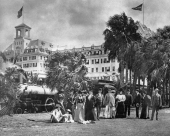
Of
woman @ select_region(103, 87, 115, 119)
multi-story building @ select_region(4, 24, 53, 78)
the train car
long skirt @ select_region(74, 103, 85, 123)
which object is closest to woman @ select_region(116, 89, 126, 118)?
woman @ select_region(103, 87, 115, 119)

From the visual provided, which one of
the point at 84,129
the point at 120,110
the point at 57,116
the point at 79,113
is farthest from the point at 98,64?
the point at 84,129

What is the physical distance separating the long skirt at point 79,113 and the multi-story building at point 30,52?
86.4 metres

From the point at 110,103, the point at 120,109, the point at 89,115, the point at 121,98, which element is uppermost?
the point at 121,98

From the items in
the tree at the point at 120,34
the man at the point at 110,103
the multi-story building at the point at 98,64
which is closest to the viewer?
the man at the point at 110,103

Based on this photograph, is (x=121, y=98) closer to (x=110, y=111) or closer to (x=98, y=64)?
(x=110, y=111)

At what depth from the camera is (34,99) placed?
32938 mm

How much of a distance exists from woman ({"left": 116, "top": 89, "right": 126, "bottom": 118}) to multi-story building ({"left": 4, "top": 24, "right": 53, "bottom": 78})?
84.6 meters

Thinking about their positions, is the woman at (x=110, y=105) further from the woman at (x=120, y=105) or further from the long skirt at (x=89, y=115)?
the long skirt at (x=89, y=115)

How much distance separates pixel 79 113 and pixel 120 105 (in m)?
3.36

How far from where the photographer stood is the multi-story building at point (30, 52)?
4318 inches

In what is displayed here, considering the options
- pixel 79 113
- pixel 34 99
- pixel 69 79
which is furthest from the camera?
pixel 69 79

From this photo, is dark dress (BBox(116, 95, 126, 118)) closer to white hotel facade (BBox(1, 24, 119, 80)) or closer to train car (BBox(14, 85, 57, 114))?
train car (BBox(14, 85, 57, 114))

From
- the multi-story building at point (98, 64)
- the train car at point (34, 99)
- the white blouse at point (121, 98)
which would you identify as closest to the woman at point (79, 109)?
the white blouse at point (121, 98)

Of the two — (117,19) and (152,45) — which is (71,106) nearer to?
(152,45)
